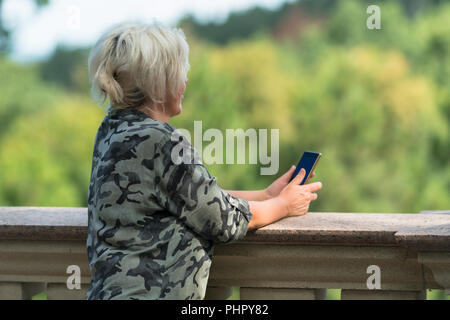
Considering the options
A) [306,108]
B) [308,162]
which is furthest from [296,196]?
[306,108]

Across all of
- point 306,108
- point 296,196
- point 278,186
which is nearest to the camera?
point 296,196

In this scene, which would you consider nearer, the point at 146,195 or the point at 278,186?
the point at 146,195

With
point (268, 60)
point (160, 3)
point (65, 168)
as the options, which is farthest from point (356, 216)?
point (160, 3)

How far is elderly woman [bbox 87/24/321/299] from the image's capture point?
174 cm

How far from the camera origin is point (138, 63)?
179 cm

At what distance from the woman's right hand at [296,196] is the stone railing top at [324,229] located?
3cm

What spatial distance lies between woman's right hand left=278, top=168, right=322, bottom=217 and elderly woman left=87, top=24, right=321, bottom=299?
259 mm

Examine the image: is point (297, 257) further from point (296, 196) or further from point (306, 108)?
point (306, 108)

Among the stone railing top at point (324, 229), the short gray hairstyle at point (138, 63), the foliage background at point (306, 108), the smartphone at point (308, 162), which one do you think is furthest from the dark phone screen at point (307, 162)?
the foliage background at point (306, 108)

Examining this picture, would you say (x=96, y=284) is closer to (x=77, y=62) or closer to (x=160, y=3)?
(x=77, y=62)

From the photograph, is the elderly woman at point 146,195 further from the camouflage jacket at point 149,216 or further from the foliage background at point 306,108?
the foliage background at point 306,108

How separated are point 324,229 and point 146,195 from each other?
497 millimetres

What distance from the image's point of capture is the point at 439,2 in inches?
1544

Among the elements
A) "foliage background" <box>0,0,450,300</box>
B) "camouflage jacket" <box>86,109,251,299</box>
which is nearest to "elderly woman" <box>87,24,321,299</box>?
"camouflage jacket" <box>86,109,251,299</box>
